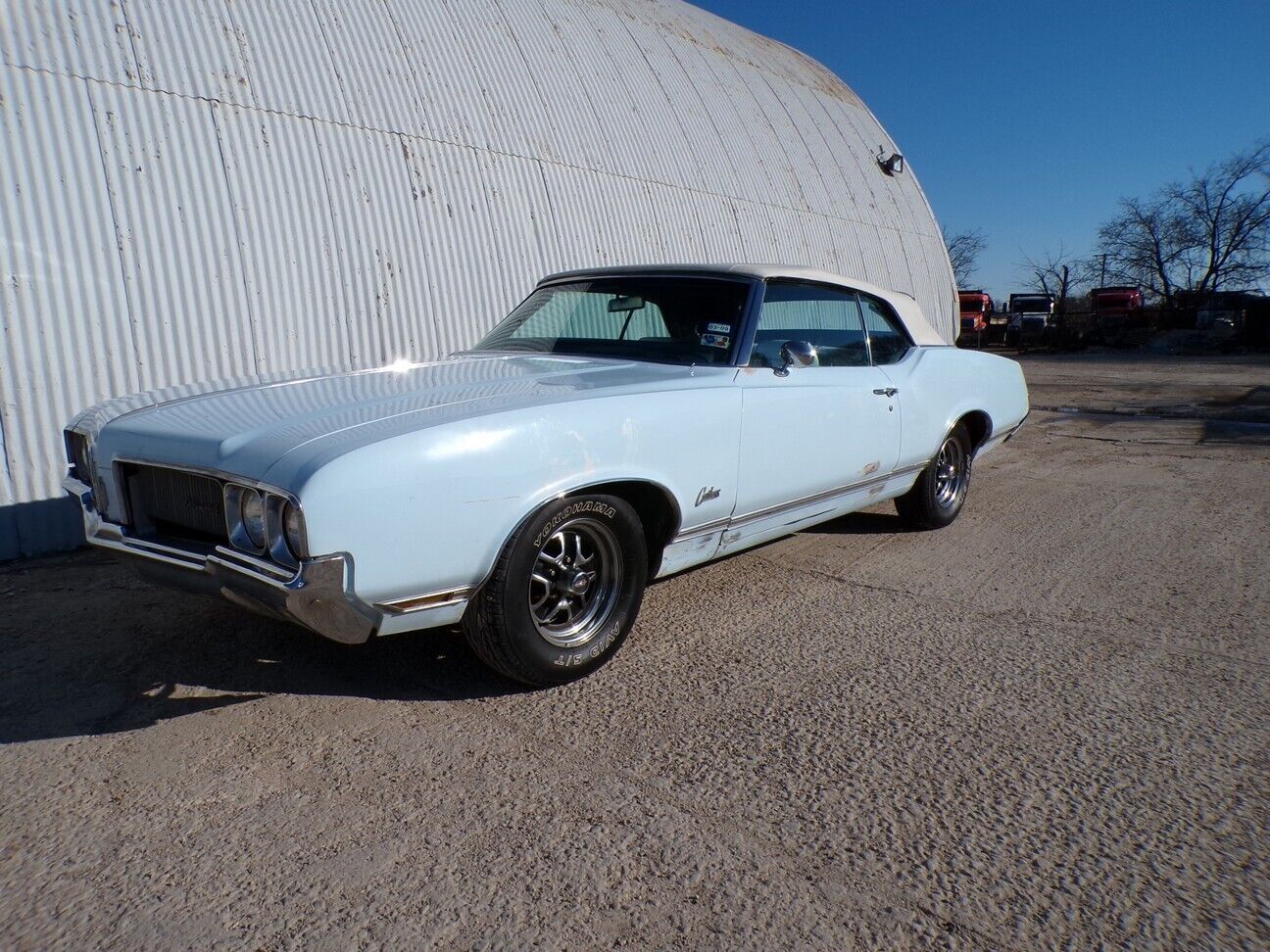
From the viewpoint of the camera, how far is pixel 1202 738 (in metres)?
2.61

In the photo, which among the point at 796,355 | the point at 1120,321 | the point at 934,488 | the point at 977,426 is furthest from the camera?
the point at 1120,321

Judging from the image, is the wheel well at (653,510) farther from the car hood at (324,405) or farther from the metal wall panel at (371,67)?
the metal wall panel at (371,67)

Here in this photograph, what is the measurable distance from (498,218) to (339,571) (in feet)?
19.3

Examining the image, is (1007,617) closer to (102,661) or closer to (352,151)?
(102,661)

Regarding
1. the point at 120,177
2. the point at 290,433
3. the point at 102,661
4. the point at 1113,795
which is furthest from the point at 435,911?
the point at 120,177

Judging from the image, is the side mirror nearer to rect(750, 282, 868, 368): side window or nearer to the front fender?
rect(750, 282, 868, 368): side window

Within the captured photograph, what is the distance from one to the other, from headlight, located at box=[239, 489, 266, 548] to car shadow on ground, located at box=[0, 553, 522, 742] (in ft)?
2.06

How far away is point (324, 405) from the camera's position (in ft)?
9.37

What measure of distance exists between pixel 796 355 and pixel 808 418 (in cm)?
29

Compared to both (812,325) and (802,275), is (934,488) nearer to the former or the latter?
(812,325)

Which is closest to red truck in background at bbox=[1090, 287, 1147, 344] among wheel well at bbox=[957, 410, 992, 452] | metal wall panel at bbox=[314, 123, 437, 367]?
wheel well at bbox=[957, 410, 992, 452]

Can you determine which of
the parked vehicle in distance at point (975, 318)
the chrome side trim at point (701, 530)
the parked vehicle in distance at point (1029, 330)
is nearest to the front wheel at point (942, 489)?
the chrome side trim at point (701, 530)

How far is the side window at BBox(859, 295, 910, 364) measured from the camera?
457 cm

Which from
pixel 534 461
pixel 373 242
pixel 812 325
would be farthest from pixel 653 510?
pixel 373 242
